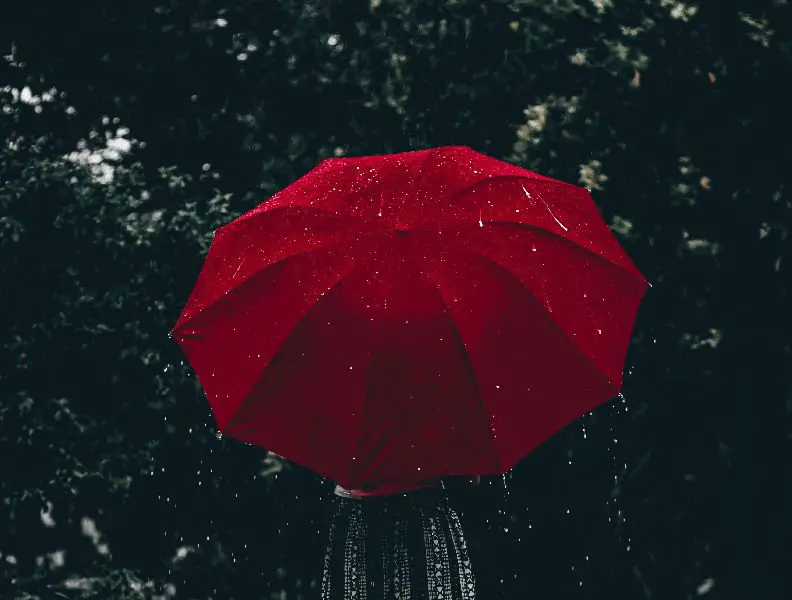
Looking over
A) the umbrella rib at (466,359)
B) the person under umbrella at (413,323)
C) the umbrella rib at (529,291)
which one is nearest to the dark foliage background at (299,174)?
the person under umbrella at (413,323)

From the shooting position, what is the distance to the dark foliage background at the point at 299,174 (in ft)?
16.1

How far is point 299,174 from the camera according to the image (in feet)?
16.7

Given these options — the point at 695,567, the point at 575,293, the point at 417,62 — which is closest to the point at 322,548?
the point at 695,567

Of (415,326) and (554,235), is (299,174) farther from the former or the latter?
(415,326)

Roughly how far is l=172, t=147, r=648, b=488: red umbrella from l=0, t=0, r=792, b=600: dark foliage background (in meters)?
1.81

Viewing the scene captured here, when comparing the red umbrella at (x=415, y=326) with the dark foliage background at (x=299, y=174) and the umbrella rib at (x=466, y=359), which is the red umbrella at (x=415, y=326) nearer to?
the umbrella rib at (x=466, y=359)

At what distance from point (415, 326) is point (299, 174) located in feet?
7.52

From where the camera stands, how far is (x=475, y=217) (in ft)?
10.1

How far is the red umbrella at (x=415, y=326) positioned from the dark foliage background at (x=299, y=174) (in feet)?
5.95

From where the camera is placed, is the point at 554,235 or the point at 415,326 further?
the point at 554,235

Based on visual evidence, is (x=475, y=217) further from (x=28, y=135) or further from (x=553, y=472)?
(x=28, y=135)

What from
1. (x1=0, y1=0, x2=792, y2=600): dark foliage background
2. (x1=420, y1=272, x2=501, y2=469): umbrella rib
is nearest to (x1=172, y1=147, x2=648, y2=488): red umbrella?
(x1=420, y1=272, x2=501, y2=469): umbrella rib

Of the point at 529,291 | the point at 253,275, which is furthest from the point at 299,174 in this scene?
the point at 529,291

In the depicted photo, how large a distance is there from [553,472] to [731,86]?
1.69 metres
